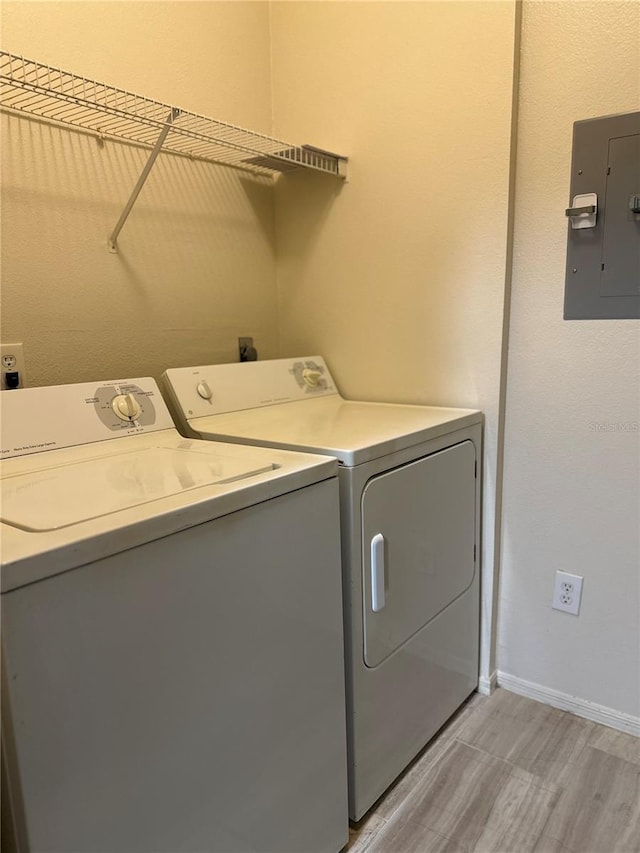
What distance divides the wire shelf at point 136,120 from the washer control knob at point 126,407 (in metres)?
0.69

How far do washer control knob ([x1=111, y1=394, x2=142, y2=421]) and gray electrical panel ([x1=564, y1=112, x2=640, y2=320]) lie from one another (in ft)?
4.10

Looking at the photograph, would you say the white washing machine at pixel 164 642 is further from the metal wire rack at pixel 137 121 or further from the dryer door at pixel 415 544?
the metal wire rack at pixel 137 121

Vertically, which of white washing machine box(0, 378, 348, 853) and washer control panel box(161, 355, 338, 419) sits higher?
washer control panel box(161, 355, 338, 419)

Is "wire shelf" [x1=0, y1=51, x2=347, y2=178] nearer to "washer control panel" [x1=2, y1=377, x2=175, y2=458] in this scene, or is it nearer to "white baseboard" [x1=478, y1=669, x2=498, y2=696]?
"washer control panel" [x1=2, y1=377, x2=175, y2=458]

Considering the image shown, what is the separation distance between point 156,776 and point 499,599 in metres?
1.31

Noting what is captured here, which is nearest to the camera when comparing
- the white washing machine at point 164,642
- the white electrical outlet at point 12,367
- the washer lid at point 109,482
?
the white washing machine at point 164,642

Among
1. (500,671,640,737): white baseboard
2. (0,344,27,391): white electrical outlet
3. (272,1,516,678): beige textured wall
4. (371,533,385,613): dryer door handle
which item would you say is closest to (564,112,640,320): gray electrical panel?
(272,1,516,678): beige textured wall

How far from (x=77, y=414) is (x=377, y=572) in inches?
31.9

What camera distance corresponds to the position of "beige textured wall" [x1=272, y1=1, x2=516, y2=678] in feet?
5.58

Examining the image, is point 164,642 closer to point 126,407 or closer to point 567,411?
point 126,407

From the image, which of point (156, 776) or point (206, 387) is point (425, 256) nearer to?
point (206, 387)

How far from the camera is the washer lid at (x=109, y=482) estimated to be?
90 cm

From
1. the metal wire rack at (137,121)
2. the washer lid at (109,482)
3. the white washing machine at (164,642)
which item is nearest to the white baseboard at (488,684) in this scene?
the white washing machine at (164,642)

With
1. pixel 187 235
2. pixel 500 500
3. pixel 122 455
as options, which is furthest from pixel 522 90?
pixel 122 455
